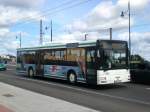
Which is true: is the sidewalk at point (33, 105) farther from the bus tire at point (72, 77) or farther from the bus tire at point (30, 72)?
the bus tire at point (30, 72)

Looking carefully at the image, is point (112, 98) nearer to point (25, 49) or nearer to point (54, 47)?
point (54, 47)

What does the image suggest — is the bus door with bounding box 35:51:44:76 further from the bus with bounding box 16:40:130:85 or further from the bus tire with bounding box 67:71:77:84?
the bus tire with bounding box 67:71:77:84

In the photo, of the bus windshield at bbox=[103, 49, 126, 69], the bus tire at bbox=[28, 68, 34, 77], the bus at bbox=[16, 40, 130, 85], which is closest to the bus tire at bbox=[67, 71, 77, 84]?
the bus at bbox=[16, 40, 130, 85]

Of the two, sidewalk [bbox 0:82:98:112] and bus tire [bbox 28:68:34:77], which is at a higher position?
bus tire [bbox 28:68:34:77]

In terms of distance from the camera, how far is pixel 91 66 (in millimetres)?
20000

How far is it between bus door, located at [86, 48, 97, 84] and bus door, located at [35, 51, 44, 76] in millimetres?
6733

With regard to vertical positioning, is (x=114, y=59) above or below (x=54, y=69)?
above

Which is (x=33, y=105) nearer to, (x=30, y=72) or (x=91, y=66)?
(x=91, y=66)

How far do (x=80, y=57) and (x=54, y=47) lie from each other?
3.80m

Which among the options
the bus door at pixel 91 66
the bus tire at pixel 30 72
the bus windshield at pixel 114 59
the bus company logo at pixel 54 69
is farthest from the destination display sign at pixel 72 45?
the bus tire at pixel 30 72

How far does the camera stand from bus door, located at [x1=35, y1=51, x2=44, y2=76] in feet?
86.7

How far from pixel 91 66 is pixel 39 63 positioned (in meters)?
7.84

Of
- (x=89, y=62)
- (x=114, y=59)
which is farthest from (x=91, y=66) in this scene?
(x=114, y=59)

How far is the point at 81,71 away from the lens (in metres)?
21.1
